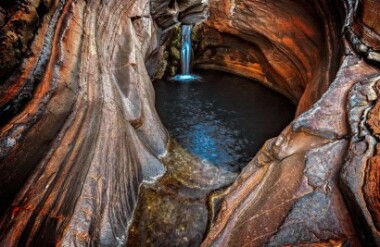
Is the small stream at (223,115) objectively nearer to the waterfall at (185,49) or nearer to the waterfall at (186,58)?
the waterfall at (186,58)

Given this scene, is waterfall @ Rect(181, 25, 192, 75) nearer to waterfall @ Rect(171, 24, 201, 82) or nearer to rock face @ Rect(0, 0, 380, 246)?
waterfall @ Rect(171, 24, 201, 82)

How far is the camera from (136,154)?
5191 mm

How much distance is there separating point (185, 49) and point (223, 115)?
4.19 metres

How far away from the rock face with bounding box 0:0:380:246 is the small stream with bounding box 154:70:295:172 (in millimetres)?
801

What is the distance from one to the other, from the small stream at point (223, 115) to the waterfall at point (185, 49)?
2.65 ft

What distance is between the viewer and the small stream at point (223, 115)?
266 inches

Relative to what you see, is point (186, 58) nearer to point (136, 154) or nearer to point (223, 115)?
point (223, 115)

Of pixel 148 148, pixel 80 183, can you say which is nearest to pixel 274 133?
pixel 148 148

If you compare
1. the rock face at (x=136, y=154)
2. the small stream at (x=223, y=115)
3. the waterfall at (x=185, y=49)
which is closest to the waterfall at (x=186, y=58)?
the waterfall at (x=185, y=49)

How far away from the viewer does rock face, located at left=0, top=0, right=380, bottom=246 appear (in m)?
2.90

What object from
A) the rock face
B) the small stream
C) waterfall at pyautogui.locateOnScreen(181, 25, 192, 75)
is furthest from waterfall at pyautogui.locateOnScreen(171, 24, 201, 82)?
the rock face

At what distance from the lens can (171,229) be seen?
4305 millimetres

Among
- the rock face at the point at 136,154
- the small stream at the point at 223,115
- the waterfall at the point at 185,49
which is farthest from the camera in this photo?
the waterfall at the point at 185,49

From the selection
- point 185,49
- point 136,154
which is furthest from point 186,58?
point 136,154
